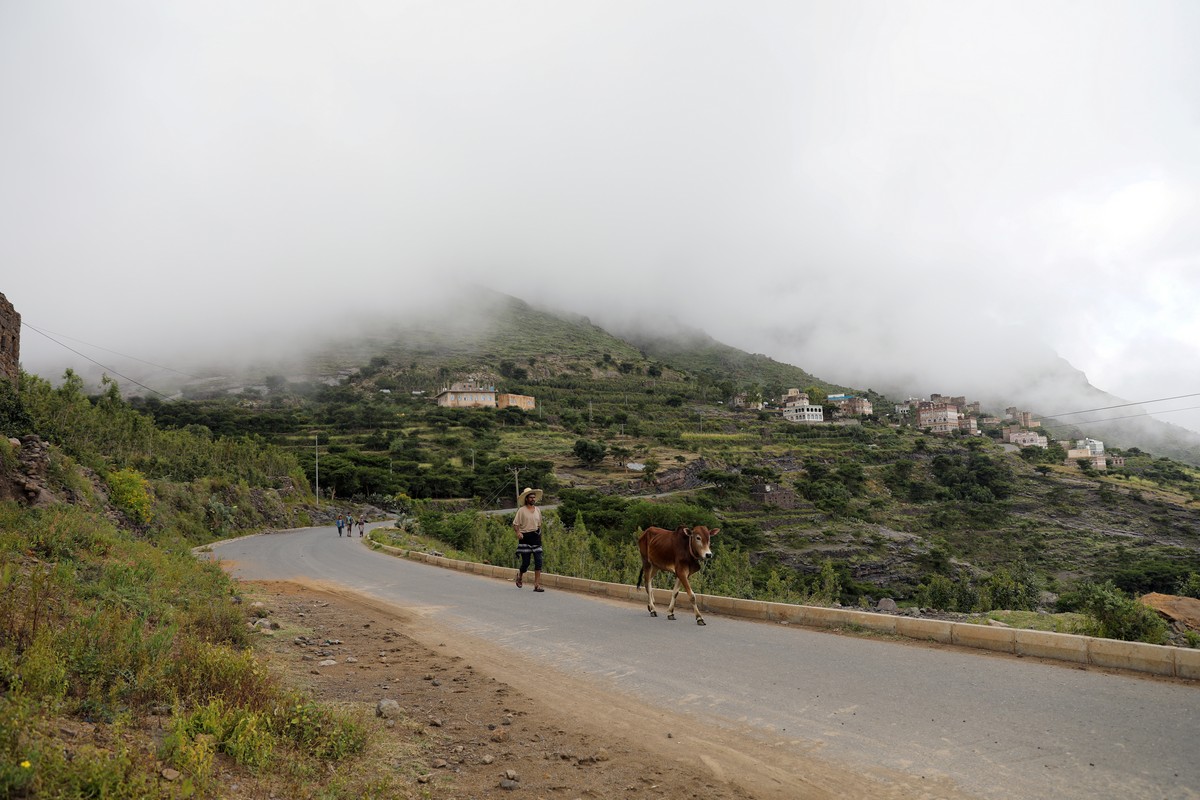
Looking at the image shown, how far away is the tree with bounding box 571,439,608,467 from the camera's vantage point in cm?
9150

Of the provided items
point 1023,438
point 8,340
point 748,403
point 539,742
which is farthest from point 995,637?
point 1023,438

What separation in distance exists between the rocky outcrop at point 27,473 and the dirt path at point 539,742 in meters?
11.6

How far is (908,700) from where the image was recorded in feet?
17.5

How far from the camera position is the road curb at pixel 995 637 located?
5547mm

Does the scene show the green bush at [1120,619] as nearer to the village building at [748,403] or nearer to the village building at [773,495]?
the village building at [773,495]

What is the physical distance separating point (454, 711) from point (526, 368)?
7177 inches

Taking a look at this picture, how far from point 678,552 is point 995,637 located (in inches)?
163

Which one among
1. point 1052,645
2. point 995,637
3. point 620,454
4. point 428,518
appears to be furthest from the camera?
point 620,454

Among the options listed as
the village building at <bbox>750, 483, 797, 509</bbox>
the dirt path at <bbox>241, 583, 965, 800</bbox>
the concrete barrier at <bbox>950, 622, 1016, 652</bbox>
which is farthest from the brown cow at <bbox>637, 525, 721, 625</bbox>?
the village building at <bbox>750, 483, 797, 509</bbox>

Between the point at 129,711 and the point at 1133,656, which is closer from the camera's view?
the point at 129,711

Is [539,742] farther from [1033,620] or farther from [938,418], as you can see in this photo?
[938,418]

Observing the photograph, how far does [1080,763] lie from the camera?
3.97m

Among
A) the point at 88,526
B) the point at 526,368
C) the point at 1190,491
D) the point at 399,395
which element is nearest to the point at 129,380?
the point at 399,395

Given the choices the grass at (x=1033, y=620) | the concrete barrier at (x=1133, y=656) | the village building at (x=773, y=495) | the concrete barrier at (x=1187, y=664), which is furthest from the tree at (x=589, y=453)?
the concrete barrier at (x=1187, y=664)
